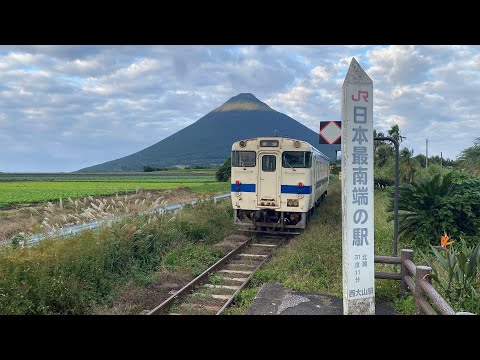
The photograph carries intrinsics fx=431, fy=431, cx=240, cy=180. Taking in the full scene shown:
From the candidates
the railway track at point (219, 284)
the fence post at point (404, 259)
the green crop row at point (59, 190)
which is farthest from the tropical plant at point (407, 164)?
the fence post at point (404, 259)

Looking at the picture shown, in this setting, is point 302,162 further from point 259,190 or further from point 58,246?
point 58,246

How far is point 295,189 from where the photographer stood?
12234 millimetres

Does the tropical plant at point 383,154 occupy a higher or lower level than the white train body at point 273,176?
higher

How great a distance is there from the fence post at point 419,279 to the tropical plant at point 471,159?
21.8 meters

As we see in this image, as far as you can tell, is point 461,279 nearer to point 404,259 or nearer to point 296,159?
point 404,259

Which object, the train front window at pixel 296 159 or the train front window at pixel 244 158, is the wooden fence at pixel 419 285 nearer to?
the train front window at pixel 296 159

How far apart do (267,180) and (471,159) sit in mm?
18983

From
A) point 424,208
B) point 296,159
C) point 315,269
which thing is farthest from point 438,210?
point 296,159

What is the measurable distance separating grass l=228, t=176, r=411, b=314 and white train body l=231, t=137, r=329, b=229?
3.38 feet

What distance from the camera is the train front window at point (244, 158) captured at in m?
12.5

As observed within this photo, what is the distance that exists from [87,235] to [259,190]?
5.85 m

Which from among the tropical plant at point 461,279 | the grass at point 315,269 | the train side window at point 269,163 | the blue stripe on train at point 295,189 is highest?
the train side window at point 269,163

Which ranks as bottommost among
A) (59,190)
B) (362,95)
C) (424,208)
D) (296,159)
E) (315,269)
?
(315,269)

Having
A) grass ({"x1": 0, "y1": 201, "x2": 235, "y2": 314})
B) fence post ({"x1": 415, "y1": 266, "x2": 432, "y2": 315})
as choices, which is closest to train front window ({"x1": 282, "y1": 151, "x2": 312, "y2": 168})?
grass ({"x1": 0, "y1": 201, "x2": 235, "y2": 314})
